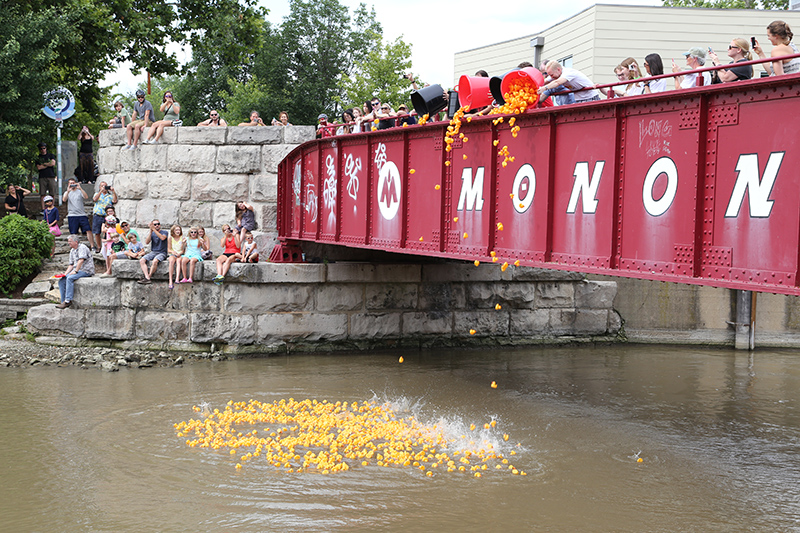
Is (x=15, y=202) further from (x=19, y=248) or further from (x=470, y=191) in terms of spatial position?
(x=470, y=191)

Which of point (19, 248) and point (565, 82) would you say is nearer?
point (565, 82)

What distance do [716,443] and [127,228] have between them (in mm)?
13642

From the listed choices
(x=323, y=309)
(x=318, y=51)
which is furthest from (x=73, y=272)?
(x=318, y=51)

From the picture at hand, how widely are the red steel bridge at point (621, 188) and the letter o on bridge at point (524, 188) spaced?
2 cm

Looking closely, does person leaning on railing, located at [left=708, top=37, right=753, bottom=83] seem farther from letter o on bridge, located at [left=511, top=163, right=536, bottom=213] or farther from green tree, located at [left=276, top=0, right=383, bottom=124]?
green tree, located at [left=276, top=0, right=383, bottom=124]

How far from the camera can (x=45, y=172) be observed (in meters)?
21.7

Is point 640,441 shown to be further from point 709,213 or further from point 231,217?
point 231,217

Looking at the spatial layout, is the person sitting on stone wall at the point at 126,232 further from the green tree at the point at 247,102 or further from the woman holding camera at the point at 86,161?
the green tree at the point at 247,102

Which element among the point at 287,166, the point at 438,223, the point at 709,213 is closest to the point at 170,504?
the point at 438,223

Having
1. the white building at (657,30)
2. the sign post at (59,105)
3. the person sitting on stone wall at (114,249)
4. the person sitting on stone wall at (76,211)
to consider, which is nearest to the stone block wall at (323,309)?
the person sitting on stone wall at (114,249)

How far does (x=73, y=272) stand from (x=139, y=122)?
4.54 m

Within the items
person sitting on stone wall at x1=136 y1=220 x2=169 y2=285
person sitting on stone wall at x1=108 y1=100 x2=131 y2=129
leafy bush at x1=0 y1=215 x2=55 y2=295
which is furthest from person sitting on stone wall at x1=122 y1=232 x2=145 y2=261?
person sitting on stone wall at x1=108 y1=100 x2=131 y2=129

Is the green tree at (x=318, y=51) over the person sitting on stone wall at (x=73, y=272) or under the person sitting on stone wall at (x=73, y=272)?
over

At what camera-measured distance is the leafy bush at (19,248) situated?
1748cm
